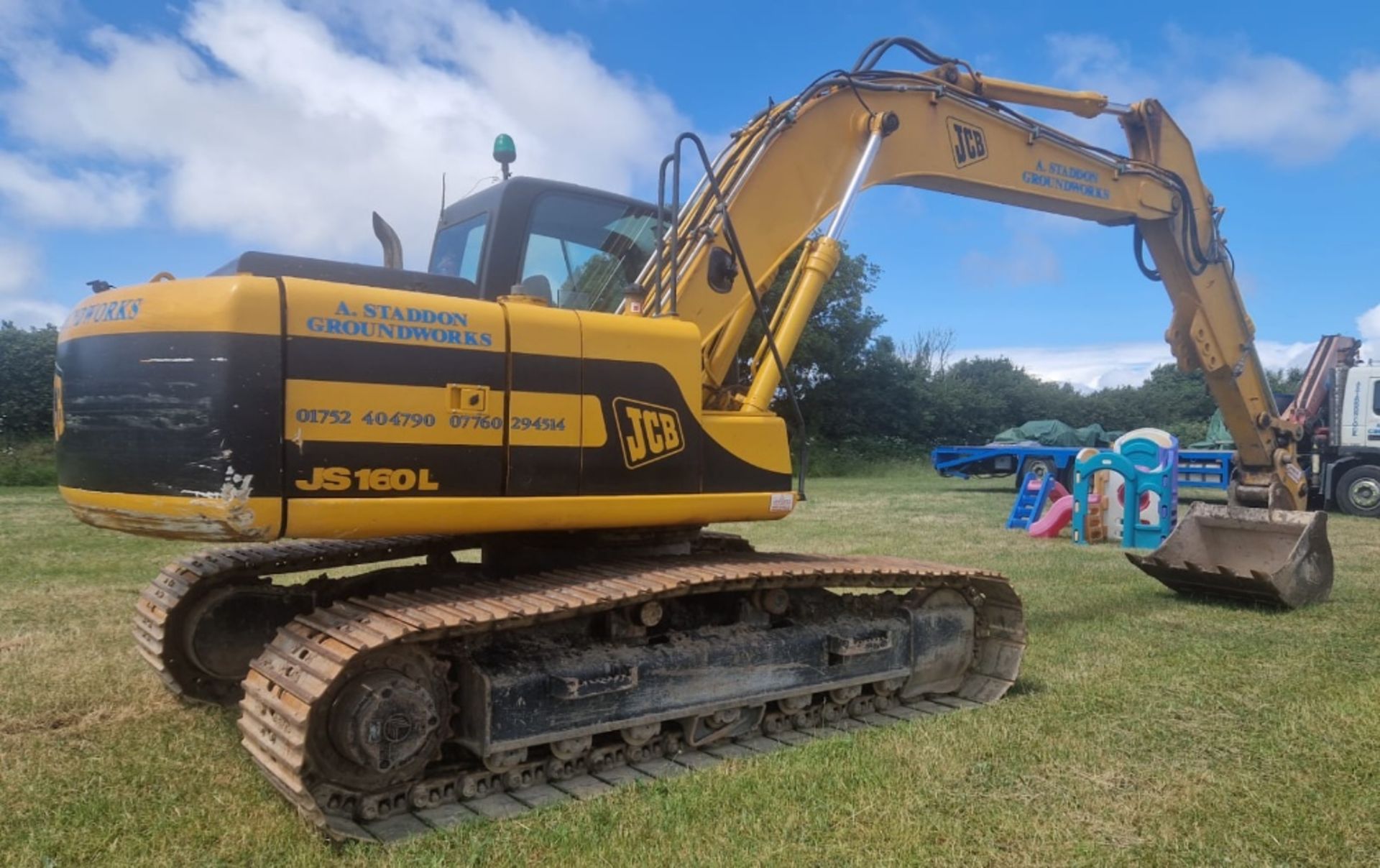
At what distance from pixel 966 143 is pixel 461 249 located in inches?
133

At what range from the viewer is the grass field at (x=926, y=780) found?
3553 mm

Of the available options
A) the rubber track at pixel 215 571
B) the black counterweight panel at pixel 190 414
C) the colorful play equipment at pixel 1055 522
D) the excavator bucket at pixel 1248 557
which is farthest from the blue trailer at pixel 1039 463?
the black counterweight panel at pixel 190 414

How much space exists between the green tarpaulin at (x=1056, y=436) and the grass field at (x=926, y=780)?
67.5 feet

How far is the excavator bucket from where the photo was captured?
25.5 ft

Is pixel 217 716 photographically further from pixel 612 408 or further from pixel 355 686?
pixel 612 408

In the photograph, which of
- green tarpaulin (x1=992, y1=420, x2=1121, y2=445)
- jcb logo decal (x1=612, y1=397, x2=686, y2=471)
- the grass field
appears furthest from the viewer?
green tarpaulin (x1=992, y1=420, x2=1121, y2=445)

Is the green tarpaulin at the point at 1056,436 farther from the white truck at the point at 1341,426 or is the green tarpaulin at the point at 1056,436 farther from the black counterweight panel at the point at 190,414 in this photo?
the black counterweight panel at the point at 190,414

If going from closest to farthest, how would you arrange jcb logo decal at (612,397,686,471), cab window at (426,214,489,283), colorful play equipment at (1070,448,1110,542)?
jcb logo decal at (612,397,686,471) < cab window at (426,214,489,283) < colorful play equipment at (1070,448,1110,542)

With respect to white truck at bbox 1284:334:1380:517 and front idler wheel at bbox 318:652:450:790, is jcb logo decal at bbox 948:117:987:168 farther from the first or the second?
white truck at bbox 1284:334:1380:517

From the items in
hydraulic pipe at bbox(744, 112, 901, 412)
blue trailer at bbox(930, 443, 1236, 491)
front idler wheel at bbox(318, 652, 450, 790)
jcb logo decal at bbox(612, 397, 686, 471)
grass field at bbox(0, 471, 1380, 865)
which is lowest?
grass field at bbox(0, 471, 1380, 865)

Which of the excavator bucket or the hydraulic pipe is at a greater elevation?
the hydraulic pipe

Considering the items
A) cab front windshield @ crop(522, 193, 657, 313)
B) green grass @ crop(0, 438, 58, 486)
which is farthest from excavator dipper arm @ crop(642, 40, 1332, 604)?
green grass @ crop(0, 438, 58, 486)

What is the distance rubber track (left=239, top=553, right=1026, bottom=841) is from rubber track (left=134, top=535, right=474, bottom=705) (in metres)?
1.04

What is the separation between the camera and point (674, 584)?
4320 millimetres
